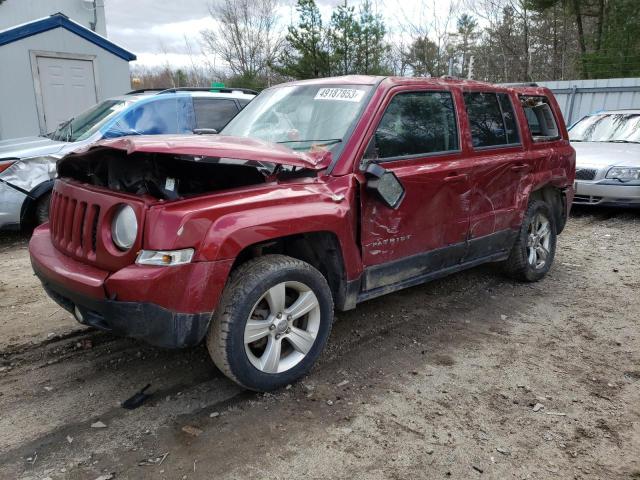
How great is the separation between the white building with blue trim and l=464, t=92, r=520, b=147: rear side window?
9.90 meters

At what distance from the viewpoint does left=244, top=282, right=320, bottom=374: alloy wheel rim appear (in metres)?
2.91

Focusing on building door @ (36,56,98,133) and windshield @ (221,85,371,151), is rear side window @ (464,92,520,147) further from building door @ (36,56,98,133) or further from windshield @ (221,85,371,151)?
building door @ (36,56,98,133)

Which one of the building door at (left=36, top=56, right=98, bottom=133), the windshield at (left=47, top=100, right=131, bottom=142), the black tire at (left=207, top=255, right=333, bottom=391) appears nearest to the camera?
the black tire at (left=207, top=255, right=333, bottom=391)

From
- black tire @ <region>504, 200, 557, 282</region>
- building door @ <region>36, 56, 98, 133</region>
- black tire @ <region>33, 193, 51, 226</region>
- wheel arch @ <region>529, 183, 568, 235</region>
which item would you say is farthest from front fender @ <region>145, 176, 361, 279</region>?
building door @ <region>36, 56, 98, 133</region>

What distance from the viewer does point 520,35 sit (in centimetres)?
2433

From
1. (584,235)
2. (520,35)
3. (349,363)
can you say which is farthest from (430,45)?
(349,363)

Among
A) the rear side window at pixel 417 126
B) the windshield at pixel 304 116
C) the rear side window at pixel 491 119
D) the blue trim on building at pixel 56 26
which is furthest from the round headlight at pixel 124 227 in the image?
the blue trim on building at pixel 56 26

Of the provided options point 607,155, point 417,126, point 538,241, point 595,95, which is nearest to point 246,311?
point 417,126

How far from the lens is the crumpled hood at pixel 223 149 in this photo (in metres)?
2.63

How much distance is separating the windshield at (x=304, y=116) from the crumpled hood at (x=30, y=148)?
3155mm

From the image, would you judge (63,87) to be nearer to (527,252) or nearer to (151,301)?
(527,252)

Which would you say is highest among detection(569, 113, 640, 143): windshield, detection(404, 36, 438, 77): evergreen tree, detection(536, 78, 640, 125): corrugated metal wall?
detection(404, 36, 438, 77): evergreen tree

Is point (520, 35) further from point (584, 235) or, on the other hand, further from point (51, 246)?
point (51, 246)

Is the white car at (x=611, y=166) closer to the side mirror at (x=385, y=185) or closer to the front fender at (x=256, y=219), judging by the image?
the side mirror at (x=385, y=185)
